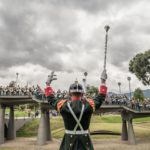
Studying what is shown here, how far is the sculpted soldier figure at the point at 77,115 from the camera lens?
20.1 ft

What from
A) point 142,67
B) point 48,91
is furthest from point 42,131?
point 48,91

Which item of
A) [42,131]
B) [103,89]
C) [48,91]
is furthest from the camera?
[42,131]

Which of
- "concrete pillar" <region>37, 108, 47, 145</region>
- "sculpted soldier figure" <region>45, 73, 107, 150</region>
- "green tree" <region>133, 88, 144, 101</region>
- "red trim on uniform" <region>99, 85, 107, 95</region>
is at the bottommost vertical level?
"concrete pillar" <region>37, 108, 47, 145</region>

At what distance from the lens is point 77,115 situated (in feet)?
20.0

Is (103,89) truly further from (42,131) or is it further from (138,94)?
(138,94)

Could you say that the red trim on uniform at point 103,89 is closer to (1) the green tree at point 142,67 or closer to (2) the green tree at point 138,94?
(1) the green tree at point 142,67

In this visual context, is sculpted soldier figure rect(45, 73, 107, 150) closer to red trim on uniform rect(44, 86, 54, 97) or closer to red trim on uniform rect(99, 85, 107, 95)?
red trim on uniform rect(99, 85, 107, 95)

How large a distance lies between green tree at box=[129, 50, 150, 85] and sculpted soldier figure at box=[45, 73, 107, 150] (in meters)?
56.9

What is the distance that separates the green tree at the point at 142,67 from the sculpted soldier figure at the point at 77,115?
5694 cm

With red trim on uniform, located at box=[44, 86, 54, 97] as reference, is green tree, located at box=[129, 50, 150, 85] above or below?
above

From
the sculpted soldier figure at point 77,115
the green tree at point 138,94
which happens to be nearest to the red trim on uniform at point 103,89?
the sculpted soldier figure at point 77,115

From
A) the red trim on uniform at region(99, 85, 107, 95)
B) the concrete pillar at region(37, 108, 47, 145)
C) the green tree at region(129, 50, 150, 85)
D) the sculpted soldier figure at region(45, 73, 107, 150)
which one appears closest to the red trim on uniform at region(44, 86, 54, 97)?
the sculpted soldier figure at region(45, 73, 107, 150)

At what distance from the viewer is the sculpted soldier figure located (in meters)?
6.13

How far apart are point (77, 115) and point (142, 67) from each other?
58.9m
